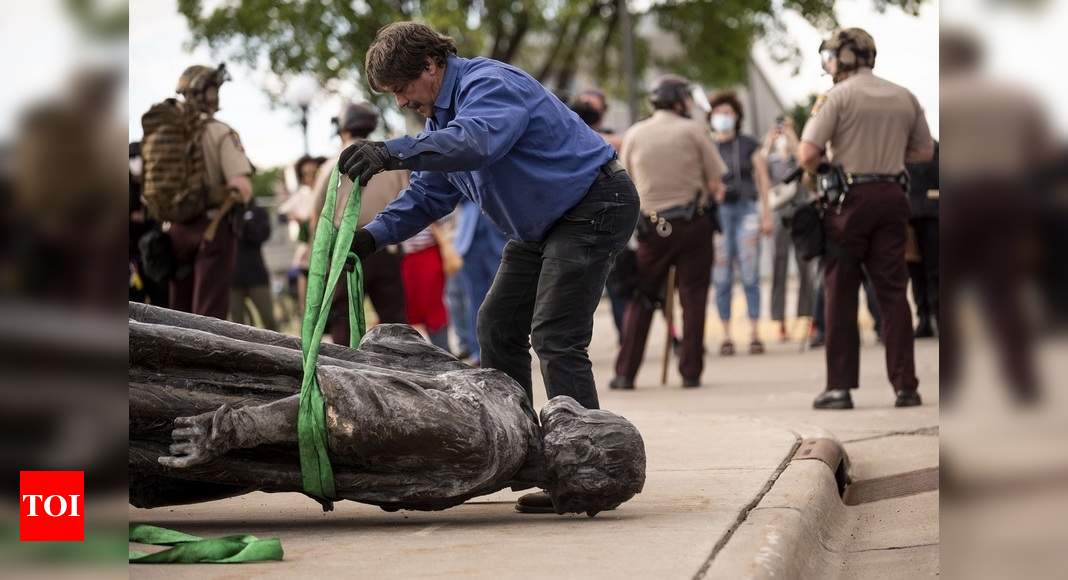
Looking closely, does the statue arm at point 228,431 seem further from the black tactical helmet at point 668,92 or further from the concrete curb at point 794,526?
the black tactical helmet at point 668,92

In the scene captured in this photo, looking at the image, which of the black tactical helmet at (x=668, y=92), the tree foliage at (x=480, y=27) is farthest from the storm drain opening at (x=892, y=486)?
the tree foliage at (x=480, y=27)

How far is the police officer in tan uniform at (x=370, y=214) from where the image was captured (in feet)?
30.5

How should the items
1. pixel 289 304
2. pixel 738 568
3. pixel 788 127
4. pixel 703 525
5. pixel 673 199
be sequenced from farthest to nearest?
pixel 289 304
pixel 788 127
pixel 673 199
pixel 703 525
pixel 738 568

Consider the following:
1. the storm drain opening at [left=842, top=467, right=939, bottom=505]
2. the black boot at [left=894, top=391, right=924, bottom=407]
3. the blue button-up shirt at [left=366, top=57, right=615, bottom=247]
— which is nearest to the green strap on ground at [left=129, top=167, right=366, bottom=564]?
the blue button-up shirt at [left=366, top=57, right=615, bottom=247]

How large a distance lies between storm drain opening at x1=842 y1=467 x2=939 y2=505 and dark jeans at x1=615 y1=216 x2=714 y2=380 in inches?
166

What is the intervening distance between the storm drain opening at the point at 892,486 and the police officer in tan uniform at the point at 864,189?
7.26 ft

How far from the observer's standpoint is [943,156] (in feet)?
6.67

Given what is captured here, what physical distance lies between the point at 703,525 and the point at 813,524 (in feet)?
1.79

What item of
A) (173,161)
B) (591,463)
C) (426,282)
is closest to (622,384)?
(426,282)

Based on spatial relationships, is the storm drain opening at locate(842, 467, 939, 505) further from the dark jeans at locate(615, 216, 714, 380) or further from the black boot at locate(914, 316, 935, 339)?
the black boot at locate(914, 316, 935, 339)

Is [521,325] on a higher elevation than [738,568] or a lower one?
higher

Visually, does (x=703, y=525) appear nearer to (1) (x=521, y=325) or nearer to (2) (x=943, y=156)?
(1) (x=521, y=325)

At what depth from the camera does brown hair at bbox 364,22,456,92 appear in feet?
16.8

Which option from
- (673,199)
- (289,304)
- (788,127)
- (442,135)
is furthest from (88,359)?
(289,304)
